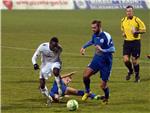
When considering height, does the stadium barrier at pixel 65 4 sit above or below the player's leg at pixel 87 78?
above

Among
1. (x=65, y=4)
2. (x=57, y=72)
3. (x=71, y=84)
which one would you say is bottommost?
(x=71, y=84)

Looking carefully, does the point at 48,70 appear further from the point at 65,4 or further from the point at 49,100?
the point at 65,4

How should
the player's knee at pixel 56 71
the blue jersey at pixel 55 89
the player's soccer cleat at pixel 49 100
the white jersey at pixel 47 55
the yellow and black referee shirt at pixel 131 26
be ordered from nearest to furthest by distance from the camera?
the player's knee at pixel 56 71 → the player's soccer cleat at pixel 49 100 → the white jersey at pixel 47 55 → the blue jersey at pixel 55 89 → the yellow and black referee shirt at pixel 131 26

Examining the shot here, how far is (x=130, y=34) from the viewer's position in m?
23.6

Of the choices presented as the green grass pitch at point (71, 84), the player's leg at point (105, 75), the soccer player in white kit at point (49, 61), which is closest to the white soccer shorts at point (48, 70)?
the soccer player in white kit at point (49, 61)

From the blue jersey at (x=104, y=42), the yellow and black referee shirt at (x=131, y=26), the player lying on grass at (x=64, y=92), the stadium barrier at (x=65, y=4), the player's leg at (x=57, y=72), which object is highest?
the stadium barrier at (x=65, y=4)

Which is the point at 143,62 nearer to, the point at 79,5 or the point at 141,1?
the point at 141,1

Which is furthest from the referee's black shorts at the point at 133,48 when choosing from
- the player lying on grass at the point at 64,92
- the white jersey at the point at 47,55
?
the white jersey at the point at 47,55

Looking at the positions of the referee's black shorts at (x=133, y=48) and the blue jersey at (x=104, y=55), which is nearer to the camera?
A: the blue jersey at (x=104, y=55)

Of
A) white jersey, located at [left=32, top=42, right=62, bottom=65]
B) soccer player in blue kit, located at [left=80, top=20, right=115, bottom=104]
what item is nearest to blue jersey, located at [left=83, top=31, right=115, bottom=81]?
soccer player in blue kit, located at [left=80, top=20, right=115, bottom=104]

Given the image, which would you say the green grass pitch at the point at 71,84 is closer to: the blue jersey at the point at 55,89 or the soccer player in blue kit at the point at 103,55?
the blue jersey at the point at 55,89

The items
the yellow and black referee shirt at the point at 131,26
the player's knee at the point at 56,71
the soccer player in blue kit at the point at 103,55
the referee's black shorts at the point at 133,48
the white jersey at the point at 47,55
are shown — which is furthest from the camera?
the referee's black shorts at the point at 133,48

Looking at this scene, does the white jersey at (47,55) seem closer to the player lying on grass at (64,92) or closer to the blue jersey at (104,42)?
the player lying on grass at (64,92)

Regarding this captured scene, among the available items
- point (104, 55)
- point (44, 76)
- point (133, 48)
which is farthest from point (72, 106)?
point (133, 48)
